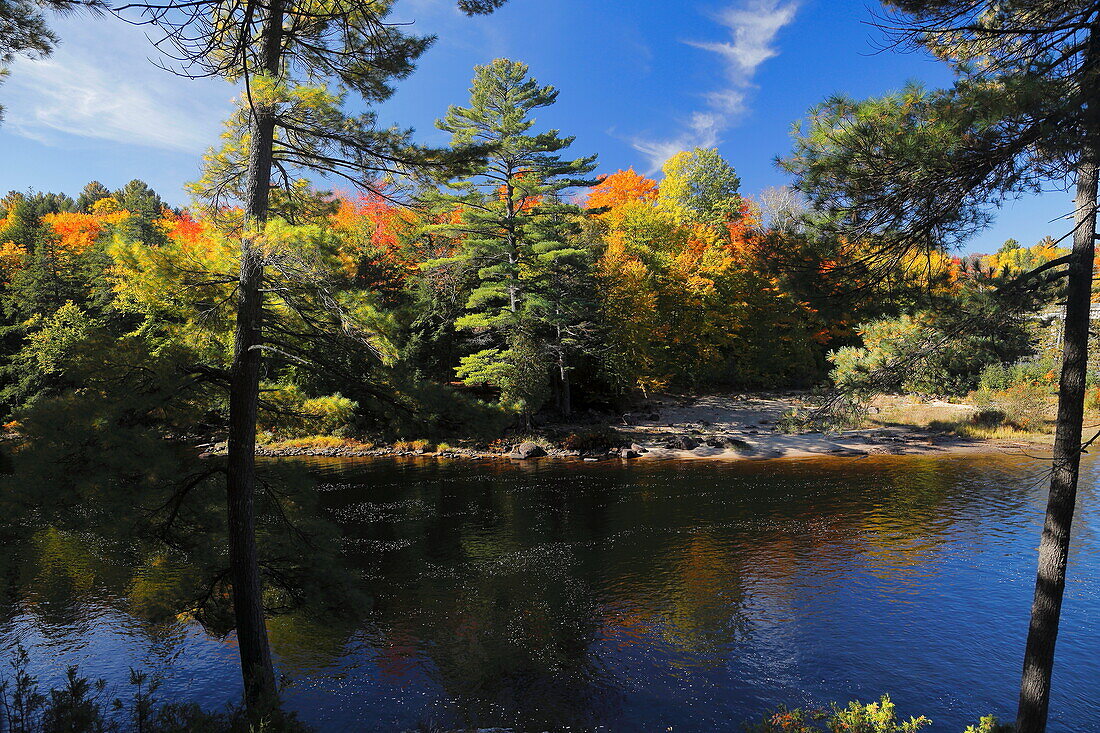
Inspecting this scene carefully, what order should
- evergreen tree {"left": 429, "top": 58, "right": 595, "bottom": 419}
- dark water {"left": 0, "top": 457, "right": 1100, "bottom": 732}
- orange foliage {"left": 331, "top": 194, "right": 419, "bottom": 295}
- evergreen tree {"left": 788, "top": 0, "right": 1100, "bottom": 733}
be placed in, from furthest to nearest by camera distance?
orange foliage {"left": 331, "top": 194, "right": 419, "bottom": 295} → evergreen tree {"left": 429, "top": 58, "right": 595, "bottom": 419} → dark water {"left": 0, "top": 457, "right": 1100, "bottom": 732} → evergreen tree {"left": 788, "top": 0, "right": 1100, "bottom": 733}

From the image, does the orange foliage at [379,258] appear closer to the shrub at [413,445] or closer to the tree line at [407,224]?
the shrub at [413,445]

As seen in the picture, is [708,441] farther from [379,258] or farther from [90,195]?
[90,195]

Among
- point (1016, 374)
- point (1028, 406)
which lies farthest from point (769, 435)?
point (1016, 374)

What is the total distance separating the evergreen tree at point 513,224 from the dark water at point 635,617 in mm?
8570

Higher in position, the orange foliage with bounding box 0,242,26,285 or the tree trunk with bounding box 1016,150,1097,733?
the orange foliage with bounding box 0,242,26,285

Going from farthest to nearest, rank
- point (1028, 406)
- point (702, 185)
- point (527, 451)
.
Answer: point (702, 185) < point (1028, 406) < point (527, 451)

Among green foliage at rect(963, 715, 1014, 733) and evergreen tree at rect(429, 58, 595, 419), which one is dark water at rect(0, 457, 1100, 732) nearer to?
green foliage at rect(963, 715, 1014, 733)

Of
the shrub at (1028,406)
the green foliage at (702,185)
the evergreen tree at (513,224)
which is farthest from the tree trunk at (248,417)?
the green foliage at (702,185)

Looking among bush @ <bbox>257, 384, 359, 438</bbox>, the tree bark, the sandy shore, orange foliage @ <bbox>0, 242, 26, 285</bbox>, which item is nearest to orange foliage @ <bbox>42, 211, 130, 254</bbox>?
orange foliage @ <bbox>0, 242, 26, 285</bbox>

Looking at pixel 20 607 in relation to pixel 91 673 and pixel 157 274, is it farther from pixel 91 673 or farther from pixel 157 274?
pixel 157 274

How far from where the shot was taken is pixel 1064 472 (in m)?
5.07

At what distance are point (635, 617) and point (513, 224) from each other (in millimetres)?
18234

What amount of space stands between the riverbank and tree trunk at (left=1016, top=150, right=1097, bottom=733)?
16.3 meters

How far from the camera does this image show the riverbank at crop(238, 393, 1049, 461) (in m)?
23.3
